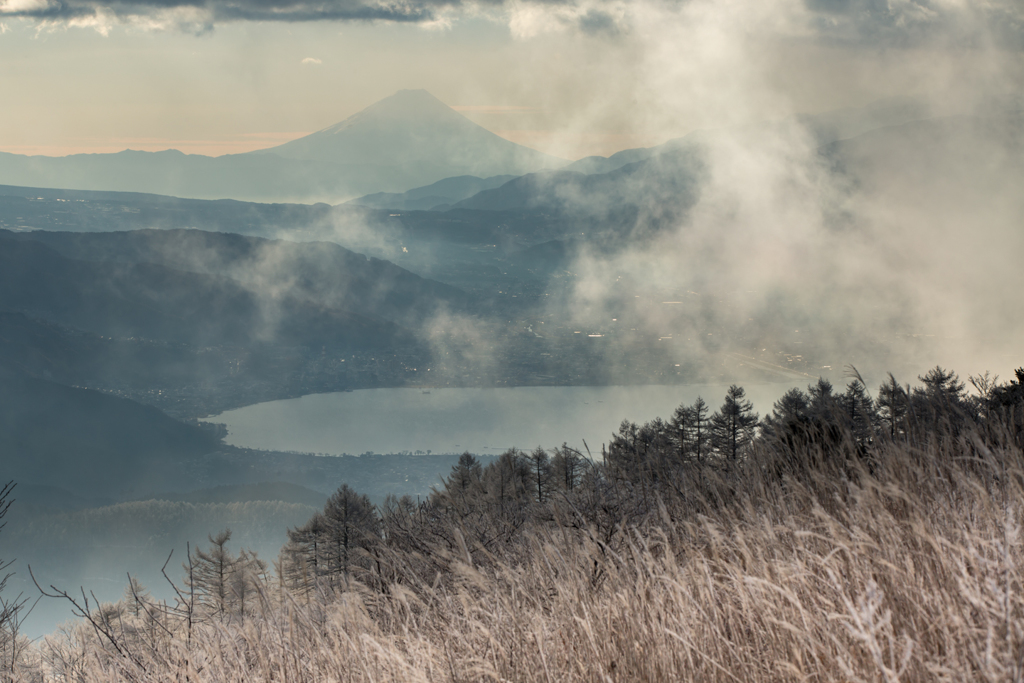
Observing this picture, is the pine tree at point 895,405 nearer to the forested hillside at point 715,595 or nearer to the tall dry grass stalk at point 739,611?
the forested hillside at point 715,595

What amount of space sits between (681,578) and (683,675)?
1.90 feet

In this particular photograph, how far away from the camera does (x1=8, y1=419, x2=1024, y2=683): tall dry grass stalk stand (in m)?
1.88

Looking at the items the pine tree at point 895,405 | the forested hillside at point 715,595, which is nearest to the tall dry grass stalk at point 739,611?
the forested hillside at point 715,595

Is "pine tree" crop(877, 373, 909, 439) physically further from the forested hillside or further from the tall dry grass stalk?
the tall dry grass stalk

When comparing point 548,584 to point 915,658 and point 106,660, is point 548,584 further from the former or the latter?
point 106,660

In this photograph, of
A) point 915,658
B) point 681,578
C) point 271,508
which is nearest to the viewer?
point 915,658

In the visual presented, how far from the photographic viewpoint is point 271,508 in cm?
19650

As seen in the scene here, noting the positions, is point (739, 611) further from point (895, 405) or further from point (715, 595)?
point (895, 405)

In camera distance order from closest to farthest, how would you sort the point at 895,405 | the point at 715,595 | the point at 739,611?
the point at 739,611
the point at 715,595
the point at 895,405

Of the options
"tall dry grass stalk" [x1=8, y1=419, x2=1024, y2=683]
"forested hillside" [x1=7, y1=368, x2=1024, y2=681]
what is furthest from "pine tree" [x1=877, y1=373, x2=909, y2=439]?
"tall dry grass stalk" [x1=8, y1=419, x2=1024, y2=683]

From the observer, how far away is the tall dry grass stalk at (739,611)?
1.88 meters

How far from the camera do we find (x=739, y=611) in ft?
8.20

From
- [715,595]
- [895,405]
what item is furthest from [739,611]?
[895,405]

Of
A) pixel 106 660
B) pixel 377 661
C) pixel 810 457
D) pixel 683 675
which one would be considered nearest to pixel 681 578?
pixel 683 675
